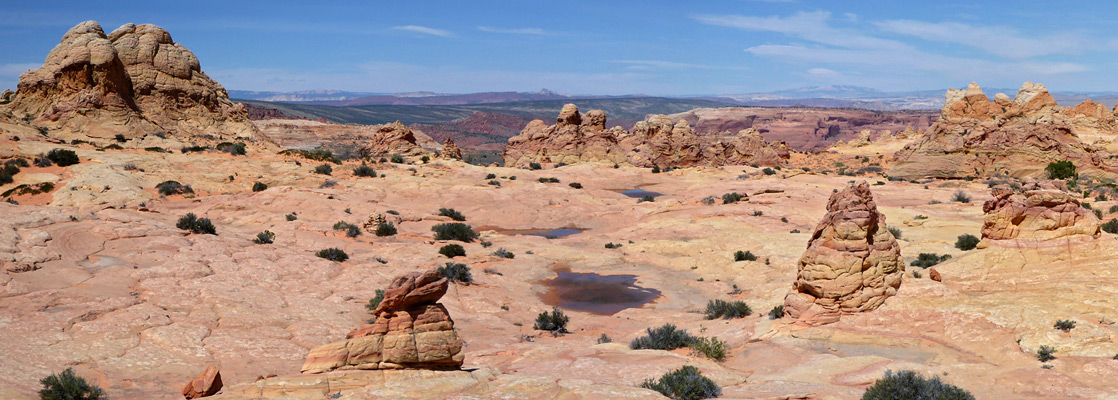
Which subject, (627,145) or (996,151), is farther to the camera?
(627,145)

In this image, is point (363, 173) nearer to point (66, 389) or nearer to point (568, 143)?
point (568, 143)

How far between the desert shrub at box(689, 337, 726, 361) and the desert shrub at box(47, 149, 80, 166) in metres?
32.3

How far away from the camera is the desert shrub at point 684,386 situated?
364 inches

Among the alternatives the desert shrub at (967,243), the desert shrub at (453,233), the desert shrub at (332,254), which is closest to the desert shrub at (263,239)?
the desert shrub at (332,254)

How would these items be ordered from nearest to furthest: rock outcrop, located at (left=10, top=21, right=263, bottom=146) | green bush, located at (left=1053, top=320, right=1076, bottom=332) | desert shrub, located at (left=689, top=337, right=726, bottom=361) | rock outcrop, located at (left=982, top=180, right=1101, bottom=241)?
green bush, located at (left=1053, top=320, right=1076, bottom=332) < desert shrub, located at (left=689, top=337, right=726, bottom=361) < rock outcrop, located at (left=982, top=180, right=1101, bottom=241) < rock outcrop, located at (left=10, top=21, right=263, bottom=146)

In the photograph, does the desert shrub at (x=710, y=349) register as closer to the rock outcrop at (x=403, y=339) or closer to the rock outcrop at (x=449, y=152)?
the rock outcrop at (x=403, y=339)

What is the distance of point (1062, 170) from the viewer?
137ft

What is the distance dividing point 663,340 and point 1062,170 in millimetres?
42056

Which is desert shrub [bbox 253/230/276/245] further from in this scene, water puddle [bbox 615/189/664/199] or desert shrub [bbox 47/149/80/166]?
water puddle [bbox 615/189/664/199]

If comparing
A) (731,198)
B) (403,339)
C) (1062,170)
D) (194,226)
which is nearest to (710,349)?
(403,339)

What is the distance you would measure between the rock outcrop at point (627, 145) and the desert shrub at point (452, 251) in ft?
116

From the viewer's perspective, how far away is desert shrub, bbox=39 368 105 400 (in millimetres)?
8109

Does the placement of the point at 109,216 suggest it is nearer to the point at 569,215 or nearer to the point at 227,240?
the point at 227,240

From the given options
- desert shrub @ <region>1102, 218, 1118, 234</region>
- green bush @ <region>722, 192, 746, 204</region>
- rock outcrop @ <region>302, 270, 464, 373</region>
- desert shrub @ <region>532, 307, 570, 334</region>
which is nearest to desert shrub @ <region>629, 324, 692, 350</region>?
desert shrub @ <region>532, 307, 570, 334</region>
